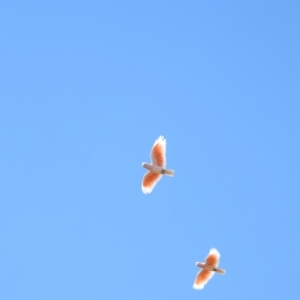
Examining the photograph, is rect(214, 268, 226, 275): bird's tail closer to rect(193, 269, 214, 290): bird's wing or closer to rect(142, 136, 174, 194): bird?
rect(193, 269, 214, 290): bird's wing

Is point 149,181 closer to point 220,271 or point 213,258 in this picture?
point 213,258

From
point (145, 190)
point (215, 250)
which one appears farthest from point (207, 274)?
point (145, 190)

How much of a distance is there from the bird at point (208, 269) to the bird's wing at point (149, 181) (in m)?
3.52

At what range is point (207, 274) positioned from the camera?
2552 centimetres

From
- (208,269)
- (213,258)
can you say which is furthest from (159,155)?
(208,269)

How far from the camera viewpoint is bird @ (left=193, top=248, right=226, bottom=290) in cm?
2534

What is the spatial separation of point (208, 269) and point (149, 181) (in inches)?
165

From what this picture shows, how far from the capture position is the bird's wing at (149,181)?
24609 millimetres

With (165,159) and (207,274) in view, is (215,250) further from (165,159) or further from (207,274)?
(165,159)

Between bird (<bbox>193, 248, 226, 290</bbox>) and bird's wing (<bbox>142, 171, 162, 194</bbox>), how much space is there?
11.5 feet

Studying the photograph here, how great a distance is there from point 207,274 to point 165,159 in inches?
194

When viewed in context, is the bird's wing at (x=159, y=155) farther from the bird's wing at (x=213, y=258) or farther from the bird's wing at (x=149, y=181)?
the bird's wing at (x=213, y=258)

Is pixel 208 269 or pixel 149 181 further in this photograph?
pixel 208 269

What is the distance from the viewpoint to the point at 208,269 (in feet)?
83.4
